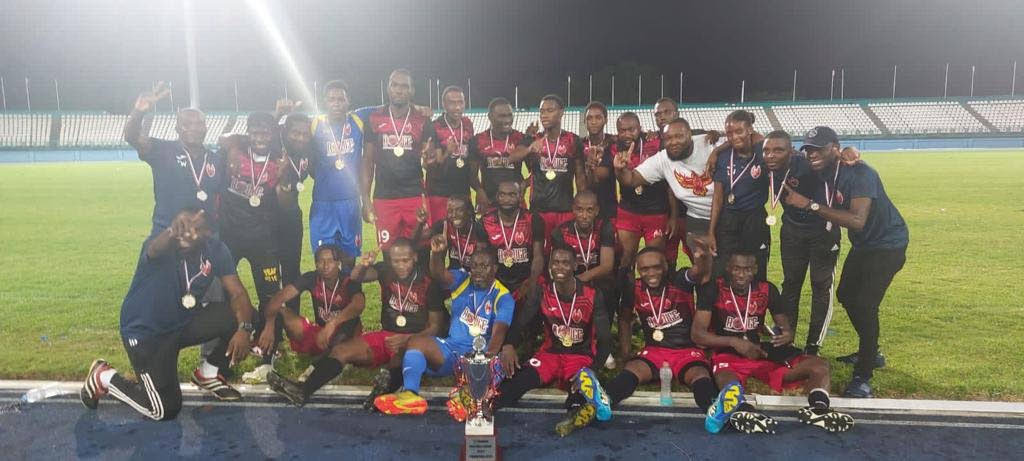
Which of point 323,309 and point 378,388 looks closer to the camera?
point 378,388

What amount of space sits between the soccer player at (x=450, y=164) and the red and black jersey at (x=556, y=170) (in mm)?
632

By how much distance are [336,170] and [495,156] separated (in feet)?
4.78

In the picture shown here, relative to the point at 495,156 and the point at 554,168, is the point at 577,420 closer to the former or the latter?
the point at 554,168

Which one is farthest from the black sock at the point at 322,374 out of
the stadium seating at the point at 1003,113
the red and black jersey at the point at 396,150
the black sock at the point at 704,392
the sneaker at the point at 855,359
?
the stadium seating at the point at 1003,113

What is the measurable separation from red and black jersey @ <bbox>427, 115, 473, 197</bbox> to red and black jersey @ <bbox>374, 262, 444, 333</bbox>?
1283 millimetres

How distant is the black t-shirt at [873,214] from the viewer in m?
4.76

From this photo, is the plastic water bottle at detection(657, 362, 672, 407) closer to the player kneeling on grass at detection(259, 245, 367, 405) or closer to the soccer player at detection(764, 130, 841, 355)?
the soccer player at detection(764, 130, 841, 355)

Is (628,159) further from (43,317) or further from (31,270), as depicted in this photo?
(31,270)

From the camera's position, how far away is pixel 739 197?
5305 millimetres

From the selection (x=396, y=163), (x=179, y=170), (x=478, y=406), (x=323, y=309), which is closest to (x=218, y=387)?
(x=323, y=309)

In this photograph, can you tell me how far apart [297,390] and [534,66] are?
64823 mm

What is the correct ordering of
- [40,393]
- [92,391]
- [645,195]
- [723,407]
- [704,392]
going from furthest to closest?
[645,195] → [40,393] → [92,391] → [704,392] → [723,407]

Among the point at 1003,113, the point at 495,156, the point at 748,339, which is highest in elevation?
the point at 1003,113

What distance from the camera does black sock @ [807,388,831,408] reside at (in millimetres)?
4141
